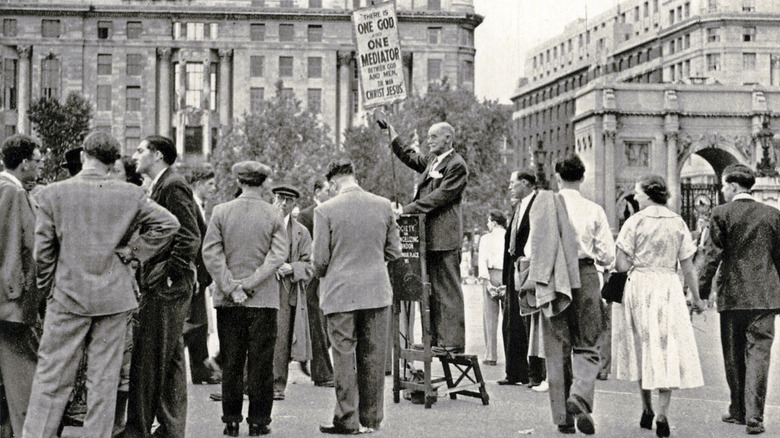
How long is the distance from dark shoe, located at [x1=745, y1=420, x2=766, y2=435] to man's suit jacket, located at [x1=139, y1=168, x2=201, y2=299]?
4.75 meters

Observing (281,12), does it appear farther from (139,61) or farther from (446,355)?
(446,355)

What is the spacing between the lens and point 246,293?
799 centimetres

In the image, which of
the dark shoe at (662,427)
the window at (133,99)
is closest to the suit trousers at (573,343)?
the dark shoe at (662,427)

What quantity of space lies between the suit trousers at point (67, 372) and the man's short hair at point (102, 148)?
99cm

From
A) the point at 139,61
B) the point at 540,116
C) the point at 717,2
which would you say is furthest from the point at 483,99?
the point at 540,116

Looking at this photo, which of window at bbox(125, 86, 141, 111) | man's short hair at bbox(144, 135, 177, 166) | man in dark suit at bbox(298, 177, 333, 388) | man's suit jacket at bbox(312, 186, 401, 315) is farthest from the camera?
window at bbox(125, 86, 141, 111)

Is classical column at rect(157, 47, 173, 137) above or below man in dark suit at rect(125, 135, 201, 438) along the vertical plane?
above

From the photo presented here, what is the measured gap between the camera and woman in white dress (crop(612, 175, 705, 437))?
329 inches

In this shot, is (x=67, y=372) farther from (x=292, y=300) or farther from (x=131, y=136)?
(x=131, y=136)

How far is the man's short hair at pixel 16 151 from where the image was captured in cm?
733

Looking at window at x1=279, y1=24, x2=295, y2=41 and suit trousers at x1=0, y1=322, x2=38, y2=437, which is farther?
window at x1=279, y1=24, x2=295, y2=41

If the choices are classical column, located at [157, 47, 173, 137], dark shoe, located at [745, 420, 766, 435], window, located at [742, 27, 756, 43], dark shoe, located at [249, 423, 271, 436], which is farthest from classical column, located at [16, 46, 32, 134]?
dark shoe, located at [745, 420, 766, 435]

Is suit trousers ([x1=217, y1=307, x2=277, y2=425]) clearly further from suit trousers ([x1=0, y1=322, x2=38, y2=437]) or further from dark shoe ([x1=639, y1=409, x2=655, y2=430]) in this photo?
dark shoe ([x1=639, y1=409, x2=655, y2=430])

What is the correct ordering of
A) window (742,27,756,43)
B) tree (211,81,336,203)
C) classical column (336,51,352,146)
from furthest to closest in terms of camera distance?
window (742,27,756,43) < classical column (336,51,352,146) < tree (211,81,336,203)
